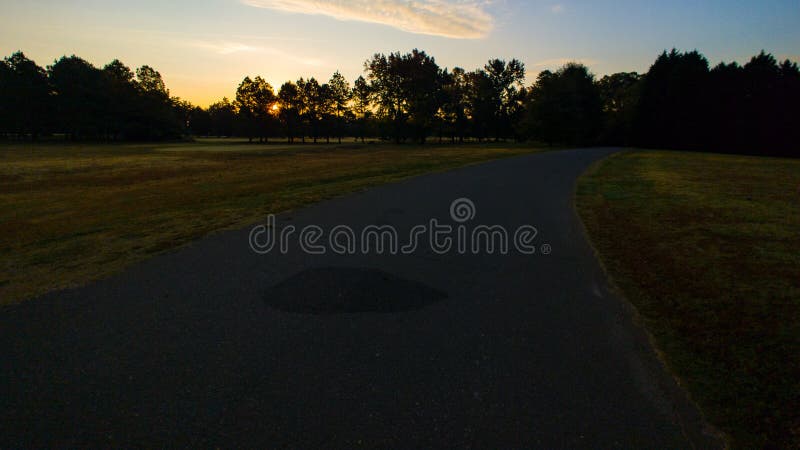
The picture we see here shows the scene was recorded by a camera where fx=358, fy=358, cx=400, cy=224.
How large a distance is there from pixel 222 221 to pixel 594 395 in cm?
880

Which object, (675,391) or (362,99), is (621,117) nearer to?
(362,99)

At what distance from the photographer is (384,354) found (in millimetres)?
3592

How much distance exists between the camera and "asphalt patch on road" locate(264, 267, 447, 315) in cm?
461

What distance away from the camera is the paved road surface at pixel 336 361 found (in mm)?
2650

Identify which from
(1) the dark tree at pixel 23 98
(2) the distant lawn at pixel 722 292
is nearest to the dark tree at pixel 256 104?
(1) the dark tree at pixel 23 98

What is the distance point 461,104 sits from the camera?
78938 mm

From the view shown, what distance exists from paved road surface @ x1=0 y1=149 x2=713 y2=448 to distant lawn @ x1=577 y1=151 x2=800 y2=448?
36cm

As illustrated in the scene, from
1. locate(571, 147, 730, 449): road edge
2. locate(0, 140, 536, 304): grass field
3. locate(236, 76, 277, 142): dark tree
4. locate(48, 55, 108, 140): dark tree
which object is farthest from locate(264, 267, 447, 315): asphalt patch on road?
locate(236, 76, 277, 142): dark tree

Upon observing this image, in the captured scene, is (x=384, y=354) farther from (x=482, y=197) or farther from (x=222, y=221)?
(x=482, y=197)

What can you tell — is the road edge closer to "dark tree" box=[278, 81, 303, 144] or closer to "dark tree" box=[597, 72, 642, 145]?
"dark tree" box=[597, 72, 642, 145]

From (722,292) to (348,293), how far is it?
5239 mm

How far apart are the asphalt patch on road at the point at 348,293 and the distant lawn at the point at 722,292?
284 centimetres

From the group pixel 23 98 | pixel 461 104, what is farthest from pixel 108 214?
pixel 23 98

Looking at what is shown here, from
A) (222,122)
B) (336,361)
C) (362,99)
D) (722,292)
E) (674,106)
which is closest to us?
(336,361)
